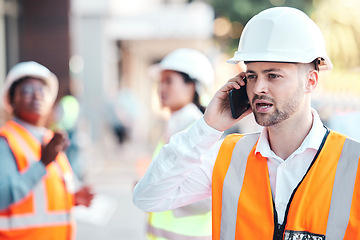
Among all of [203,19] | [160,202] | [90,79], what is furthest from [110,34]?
[160,202]

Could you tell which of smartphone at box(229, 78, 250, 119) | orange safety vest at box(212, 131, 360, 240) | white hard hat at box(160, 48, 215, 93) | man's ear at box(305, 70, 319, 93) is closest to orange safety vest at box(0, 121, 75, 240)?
white hard hat at box(160, 48, 215, 93)

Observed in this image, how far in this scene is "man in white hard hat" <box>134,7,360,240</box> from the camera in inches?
75.5

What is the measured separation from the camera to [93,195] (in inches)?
145

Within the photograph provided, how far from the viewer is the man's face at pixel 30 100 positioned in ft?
11.5

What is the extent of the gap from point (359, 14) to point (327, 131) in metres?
13.0

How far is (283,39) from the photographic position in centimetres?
201

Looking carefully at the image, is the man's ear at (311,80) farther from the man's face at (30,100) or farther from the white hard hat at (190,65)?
the man's face at (30,100)

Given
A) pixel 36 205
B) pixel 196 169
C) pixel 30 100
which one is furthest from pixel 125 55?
pixel 196 169

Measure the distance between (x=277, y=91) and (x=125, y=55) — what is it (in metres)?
22.7

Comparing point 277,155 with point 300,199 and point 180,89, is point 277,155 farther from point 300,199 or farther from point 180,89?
point 180,89

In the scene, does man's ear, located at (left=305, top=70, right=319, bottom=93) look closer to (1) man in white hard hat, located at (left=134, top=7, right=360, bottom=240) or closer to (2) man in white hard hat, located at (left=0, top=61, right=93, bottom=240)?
(1) man in white hard hat, located at (left=134, top=7, right=360, bottom=240)

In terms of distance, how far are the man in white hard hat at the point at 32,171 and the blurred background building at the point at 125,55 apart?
0.96 metres

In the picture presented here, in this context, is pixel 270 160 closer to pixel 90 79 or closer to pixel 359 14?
pixel 359 14

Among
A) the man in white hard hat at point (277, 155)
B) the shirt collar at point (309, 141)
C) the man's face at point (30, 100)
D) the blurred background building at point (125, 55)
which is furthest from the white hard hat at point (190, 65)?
the shirt collar at point (309, 141)
